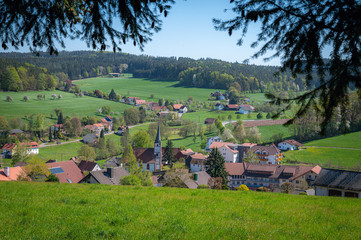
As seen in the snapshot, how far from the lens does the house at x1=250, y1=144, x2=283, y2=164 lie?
198ft

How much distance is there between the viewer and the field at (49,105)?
86463 mm

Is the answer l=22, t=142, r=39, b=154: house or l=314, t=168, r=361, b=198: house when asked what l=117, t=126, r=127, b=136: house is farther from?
l=314, t=168, r=361, b=198: house

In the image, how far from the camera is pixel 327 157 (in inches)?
2130

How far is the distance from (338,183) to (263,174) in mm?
22953

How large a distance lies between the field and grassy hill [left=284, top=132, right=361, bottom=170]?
2498 inches

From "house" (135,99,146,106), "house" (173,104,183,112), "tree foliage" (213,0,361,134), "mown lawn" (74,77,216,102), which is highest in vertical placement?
"tree foliage" (213,0,361,134)

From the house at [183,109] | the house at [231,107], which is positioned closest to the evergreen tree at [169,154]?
the house at [183,109]

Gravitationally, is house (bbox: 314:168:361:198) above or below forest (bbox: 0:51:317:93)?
below

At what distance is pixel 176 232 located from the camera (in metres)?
5.60

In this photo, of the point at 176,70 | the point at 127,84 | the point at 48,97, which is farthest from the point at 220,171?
the point at 176,70

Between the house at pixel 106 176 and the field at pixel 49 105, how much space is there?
54.9 meters

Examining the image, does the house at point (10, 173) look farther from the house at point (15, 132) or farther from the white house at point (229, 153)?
the house at point (15, 132)

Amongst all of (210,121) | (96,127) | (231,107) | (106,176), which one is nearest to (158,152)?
(106,176)

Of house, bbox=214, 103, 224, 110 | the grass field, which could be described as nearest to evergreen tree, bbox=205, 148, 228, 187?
the grass field
